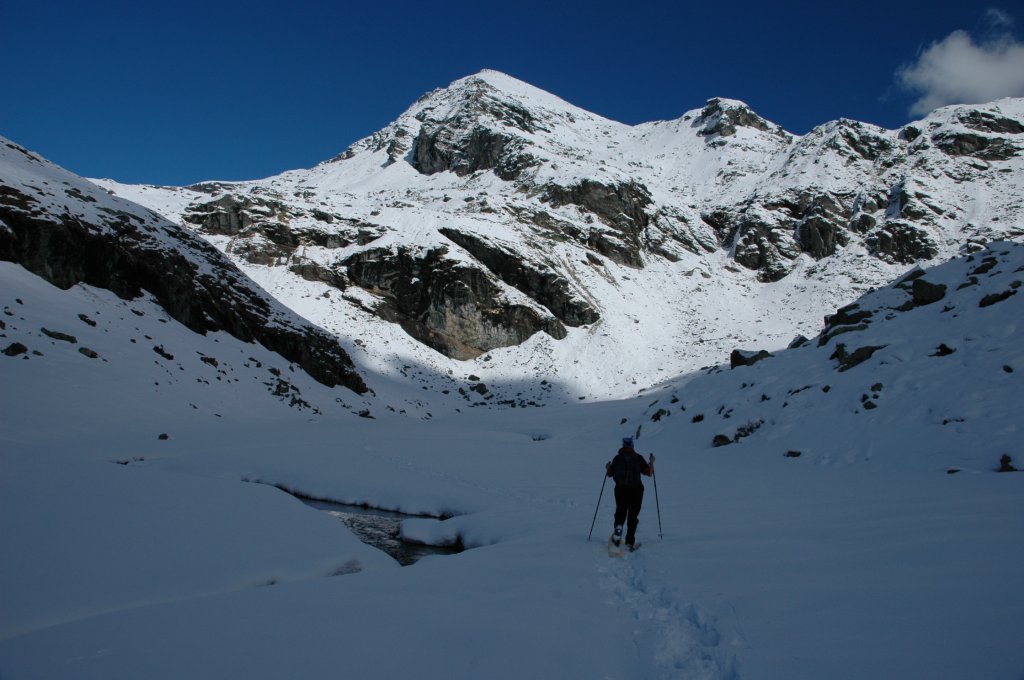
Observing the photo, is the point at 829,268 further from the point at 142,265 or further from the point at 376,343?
the point at 142,265

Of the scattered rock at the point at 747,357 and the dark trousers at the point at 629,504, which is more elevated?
the scattered rock at the point at 747,357

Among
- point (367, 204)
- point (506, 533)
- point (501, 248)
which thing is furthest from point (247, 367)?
point (367, 204)

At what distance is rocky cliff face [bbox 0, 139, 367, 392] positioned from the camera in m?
24.4

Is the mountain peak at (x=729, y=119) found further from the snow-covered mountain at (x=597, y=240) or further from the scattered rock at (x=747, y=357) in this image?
the scattered rock at (x=747, y=357)

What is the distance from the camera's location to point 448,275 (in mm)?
56656

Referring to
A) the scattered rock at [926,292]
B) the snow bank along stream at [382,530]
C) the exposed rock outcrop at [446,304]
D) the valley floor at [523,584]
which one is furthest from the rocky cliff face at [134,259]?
the scattered rock at [926,292]

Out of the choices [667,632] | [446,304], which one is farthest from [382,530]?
[446,304]

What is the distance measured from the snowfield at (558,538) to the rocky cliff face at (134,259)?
226 inches

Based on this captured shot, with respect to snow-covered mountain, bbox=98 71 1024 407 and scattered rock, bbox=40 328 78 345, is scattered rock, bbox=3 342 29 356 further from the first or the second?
snow-covered mountain, bbox=98 71 1024 407

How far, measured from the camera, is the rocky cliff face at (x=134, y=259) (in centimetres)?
2439

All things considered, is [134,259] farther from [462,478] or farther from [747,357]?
[747,357]

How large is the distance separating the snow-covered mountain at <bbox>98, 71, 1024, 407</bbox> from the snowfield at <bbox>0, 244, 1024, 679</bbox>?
2862cm

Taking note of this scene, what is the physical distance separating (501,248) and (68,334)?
43.5 meters

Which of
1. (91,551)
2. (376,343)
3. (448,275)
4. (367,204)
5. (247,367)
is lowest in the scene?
(91,551)
